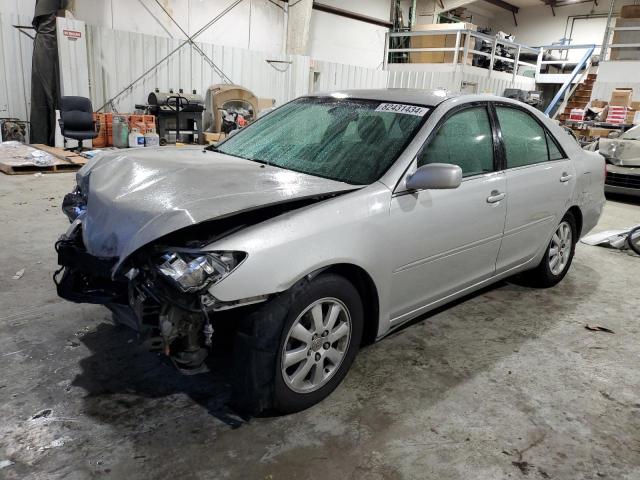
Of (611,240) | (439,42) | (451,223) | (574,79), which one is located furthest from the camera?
(574,79)

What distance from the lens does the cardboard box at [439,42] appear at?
13523mm

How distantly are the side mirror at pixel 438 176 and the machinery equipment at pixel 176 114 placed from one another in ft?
28.4

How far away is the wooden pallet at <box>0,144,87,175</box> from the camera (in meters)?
6.91

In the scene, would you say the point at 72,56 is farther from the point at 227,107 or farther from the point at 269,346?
the point at 269,346

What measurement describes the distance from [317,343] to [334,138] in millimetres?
1170

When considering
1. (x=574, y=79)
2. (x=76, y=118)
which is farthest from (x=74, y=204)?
(x=574, y=79)

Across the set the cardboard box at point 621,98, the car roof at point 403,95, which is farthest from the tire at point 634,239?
the cardboard box at point 621,98

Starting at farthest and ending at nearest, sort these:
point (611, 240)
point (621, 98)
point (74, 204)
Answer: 1. point (621, 98)
2. point (611, 240)
3. point (74, 204)

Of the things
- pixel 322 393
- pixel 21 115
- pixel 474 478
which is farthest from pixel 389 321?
pixel 21 115

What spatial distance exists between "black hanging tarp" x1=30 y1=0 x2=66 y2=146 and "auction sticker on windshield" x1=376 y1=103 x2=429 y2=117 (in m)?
8.32

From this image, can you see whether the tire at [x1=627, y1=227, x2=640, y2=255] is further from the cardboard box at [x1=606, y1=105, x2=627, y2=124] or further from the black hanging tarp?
the black hanging tarp

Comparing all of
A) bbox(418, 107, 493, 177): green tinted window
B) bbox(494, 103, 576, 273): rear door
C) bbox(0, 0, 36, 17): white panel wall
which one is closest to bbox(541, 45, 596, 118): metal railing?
bbox(494, 103, 576, 273): rear door

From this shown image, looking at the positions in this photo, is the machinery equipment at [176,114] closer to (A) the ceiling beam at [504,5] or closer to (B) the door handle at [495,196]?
(B) the door handle at [495,196]

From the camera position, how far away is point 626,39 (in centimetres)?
1379
